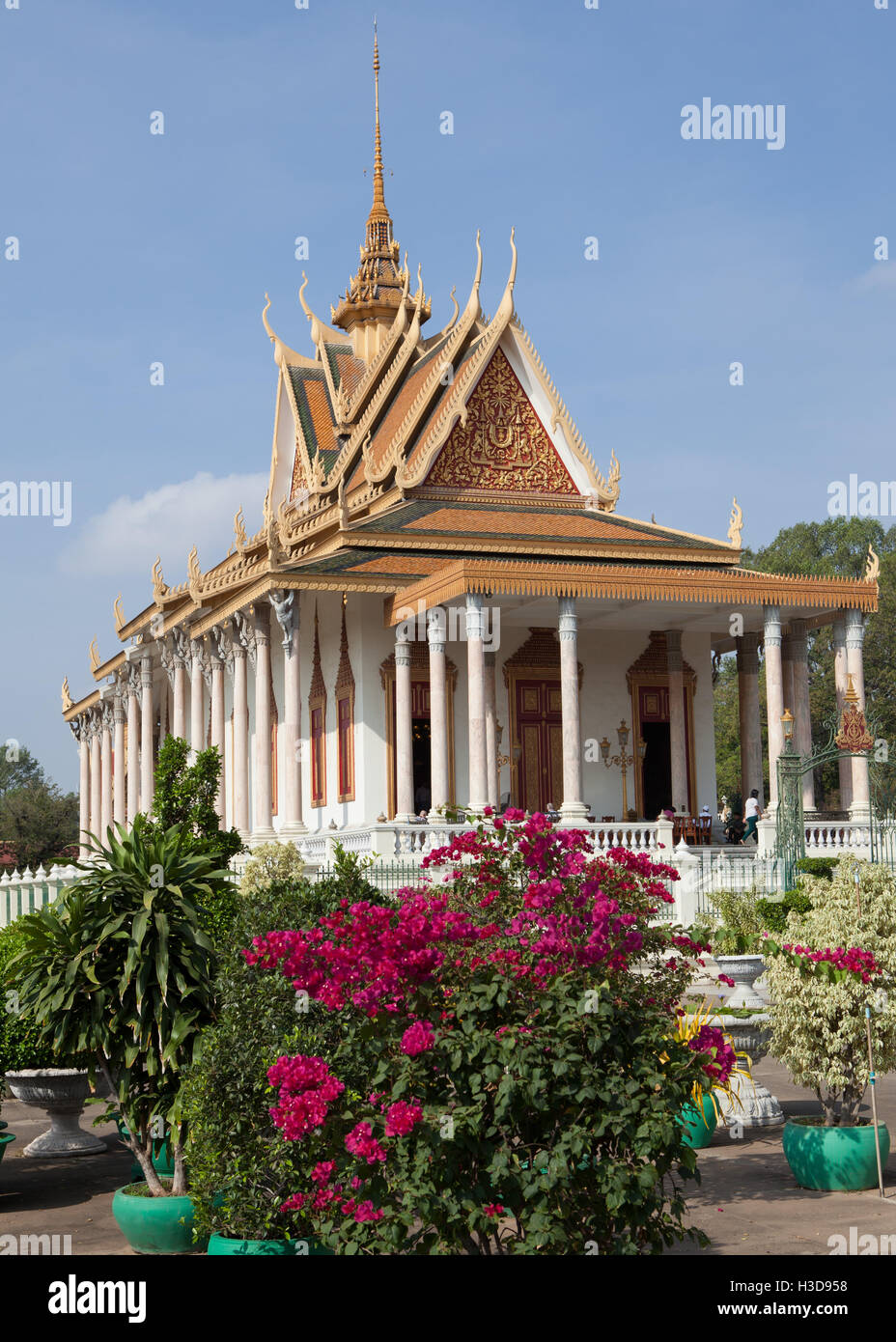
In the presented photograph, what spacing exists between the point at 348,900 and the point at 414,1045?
2.04 m

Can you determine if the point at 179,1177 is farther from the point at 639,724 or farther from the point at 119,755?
the point at 119,755

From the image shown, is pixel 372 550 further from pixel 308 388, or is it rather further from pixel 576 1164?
pixel 576 1164

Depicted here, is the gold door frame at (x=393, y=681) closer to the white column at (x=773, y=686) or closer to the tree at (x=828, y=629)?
the white column at (x=773, y=686)

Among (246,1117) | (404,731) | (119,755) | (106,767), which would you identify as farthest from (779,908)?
(106,767)

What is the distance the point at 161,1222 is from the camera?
27.0ft

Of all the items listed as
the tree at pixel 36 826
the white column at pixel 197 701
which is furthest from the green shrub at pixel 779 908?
the tree at pixel 36 826

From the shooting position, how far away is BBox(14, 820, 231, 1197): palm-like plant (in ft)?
29.0

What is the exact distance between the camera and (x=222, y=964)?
26.2 ft

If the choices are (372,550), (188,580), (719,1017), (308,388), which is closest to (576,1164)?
(719,1017)

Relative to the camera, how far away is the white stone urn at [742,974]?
475 inches
